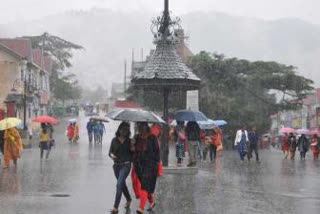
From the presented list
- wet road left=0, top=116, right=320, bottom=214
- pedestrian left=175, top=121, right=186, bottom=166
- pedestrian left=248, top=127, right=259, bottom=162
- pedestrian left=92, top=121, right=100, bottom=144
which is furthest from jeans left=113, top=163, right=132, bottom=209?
pedestrian left=92, top=121, right=100, bottom=144

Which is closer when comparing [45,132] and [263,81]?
[45,132]

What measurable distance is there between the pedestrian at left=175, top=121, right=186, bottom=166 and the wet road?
1.12 m

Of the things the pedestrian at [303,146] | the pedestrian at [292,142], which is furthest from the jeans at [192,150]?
the pedestrian at [303,146]

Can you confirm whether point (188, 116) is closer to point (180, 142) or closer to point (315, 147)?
point (180, 142)

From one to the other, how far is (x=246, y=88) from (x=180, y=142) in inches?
1190

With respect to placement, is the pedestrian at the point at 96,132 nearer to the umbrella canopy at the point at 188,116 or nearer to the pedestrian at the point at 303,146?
the pedestrian at the point at 303,146

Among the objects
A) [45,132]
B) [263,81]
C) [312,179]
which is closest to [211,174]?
[312,179]

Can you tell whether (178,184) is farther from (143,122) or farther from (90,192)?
(143,122)

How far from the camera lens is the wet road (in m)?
11.2

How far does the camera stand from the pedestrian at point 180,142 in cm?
2091

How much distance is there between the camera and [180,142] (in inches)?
835

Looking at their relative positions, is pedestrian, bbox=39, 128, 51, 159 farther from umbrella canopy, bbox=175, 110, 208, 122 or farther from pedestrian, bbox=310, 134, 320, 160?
pedestrian, bbox=310, 134, 320, 160

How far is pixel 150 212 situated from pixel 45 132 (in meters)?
13.9

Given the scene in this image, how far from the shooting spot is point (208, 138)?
88.3ft
